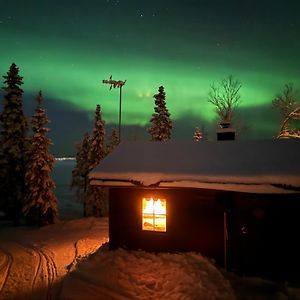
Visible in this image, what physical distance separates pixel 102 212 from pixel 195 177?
24935 mm

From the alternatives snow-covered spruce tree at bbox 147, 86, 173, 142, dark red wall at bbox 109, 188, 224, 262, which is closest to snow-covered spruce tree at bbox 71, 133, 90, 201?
snow-covered spruce tree at bbox 147, 86, 173, 142

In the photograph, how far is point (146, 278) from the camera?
1095 cm

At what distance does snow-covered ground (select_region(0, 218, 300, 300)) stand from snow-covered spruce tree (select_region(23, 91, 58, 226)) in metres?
11.3

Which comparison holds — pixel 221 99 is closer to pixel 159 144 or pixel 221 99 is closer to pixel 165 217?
pixel 159 144

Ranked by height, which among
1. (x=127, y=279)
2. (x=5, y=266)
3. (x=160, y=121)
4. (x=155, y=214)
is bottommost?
(x=5, y=266)

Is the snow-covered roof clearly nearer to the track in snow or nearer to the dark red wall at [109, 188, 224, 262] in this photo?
the dark red wall at [109, 188, 224, 262]

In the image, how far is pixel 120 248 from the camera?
44.2ft

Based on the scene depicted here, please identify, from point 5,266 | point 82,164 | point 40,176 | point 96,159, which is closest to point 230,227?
point 5,266

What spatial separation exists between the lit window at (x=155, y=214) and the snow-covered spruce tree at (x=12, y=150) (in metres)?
18.5

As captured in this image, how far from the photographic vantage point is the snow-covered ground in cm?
1003

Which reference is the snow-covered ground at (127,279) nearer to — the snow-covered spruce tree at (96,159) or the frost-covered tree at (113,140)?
the snow-covered spruce tree at (96,159)

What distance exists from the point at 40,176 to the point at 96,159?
7.82m

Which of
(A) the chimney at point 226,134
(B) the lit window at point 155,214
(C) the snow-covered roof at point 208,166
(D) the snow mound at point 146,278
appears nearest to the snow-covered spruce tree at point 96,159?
(C) the snow-covered roof at point 208,166

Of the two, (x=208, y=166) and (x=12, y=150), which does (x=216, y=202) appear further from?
(x=12, y=150)
